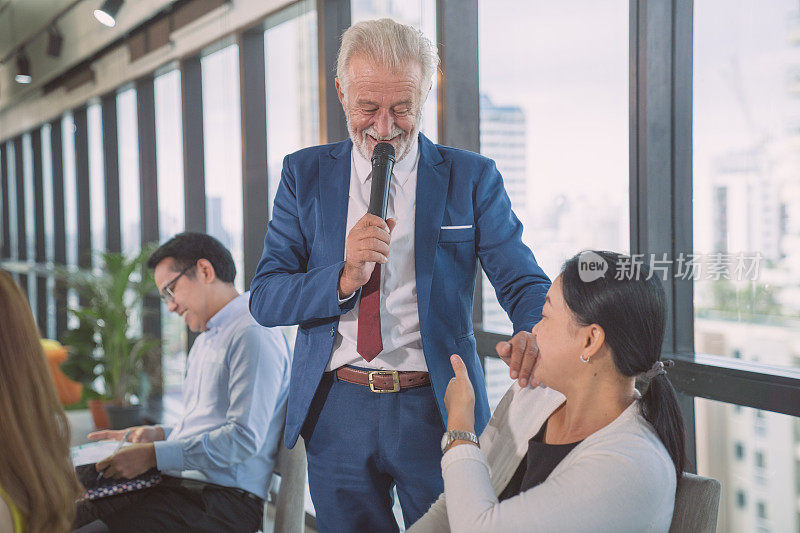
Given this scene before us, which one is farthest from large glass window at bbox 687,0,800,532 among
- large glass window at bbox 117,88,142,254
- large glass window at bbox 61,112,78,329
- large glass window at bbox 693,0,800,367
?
large glass window at bbox 61,112,78,329

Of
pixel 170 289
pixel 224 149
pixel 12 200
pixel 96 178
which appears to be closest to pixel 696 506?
pixel 170 289

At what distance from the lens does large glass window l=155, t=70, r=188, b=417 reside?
5.70 m

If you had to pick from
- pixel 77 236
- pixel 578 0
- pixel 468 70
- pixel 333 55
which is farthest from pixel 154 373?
pixel 578 0

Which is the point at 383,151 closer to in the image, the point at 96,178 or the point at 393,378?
the point at 393,378

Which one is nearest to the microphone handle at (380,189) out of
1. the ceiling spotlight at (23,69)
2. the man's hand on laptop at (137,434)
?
the man's hand on laptop at (137,434)

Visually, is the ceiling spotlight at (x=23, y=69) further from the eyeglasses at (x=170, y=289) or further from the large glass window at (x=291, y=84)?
the eyeglasses at (x=170, y=289)

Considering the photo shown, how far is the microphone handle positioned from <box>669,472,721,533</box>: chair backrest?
77 centimetres

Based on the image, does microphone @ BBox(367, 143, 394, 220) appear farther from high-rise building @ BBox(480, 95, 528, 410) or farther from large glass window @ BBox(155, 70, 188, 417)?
large glass window @ BBox(155, 70, 188, 417)

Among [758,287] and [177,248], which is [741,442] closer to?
[758,287]

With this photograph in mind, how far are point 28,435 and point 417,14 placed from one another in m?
2.47

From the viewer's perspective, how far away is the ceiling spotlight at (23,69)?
297 inches

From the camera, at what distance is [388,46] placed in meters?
1.65

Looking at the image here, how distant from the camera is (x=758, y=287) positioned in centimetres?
216

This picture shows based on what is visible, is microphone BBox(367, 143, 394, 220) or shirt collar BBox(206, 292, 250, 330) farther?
shirt collar BBox(206, 292, 250, 330)
